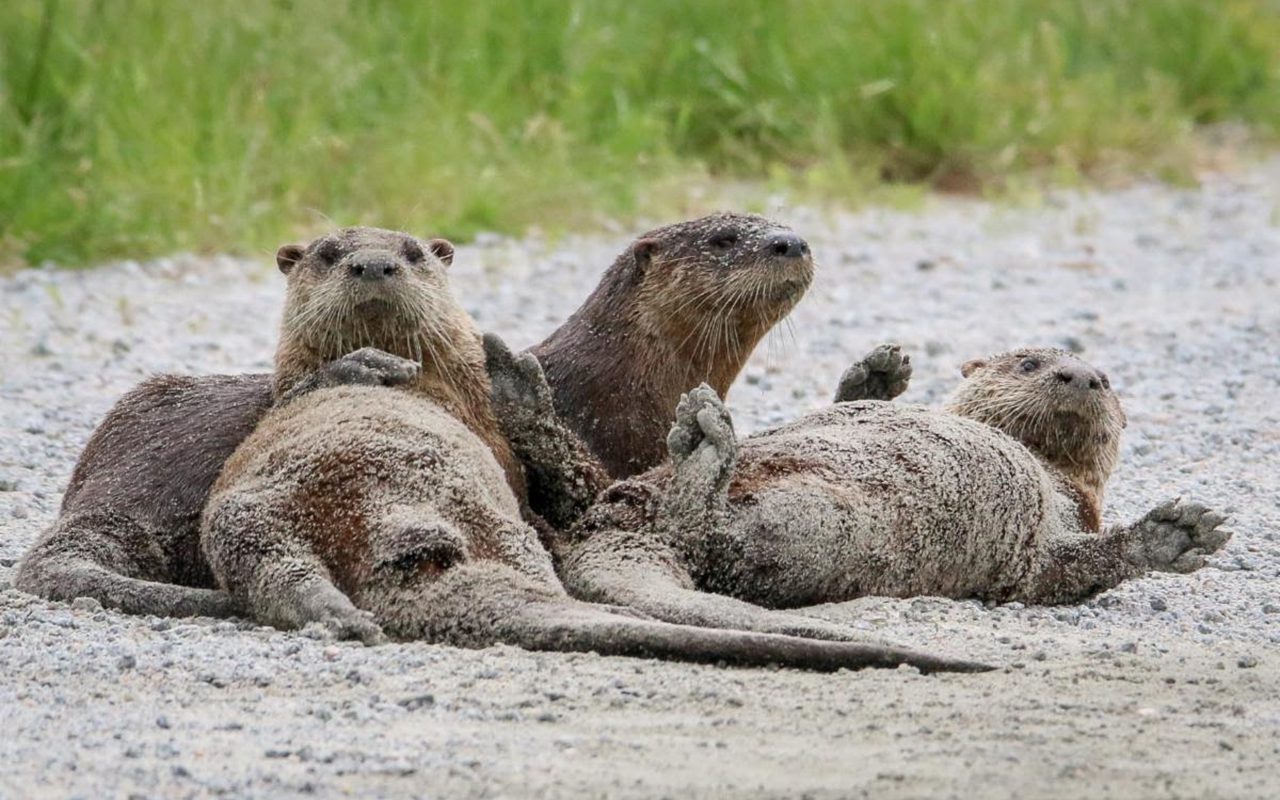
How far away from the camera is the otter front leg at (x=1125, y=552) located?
Result: 5559mm

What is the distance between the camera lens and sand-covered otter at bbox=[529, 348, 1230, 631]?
5152 mm

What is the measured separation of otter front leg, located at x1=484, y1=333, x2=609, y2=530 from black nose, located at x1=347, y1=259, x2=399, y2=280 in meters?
0.32

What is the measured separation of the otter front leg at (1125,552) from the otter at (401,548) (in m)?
1.23

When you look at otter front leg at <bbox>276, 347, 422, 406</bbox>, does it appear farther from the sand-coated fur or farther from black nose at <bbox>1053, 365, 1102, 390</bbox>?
black nose at <bbox>1053, 365, 1102, 390</bbox>

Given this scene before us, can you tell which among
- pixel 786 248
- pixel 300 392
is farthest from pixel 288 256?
pixel 786 248

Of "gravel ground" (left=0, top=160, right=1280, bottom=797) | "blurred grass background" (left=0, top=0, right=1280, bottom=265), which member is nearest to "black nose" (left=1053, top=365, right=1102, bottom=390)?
"gravel ground" (left=0, top=160, right=1280, bottom=797)

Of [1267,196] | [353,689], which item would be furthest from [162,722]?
[1267,196]

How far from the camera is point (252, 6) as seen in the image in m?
11.5

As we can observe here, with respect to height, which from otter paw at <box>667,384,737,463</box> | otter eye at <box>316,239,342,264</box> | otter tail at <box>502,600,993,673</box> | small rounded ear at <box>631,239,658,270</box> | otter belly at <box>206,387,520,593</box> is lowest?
otter tail at <box>502,600,993,673</box>

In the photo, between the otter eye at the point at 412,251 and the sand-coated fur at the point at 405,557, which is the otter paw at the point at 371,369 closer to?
the sand-coated fur at the point at 405,557

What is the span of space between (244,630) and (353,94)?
694 centimetres

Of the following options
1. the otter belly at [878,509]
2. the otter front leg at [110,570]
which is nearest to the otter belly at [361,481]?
the otter front leg at [110,570]

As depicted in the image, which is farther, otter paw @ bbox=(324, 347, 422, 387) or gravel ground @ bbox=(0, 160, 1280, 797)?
otter paw @ bbox=(324, 347, 422, 387)

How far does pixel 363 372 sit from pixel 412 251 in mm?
723
